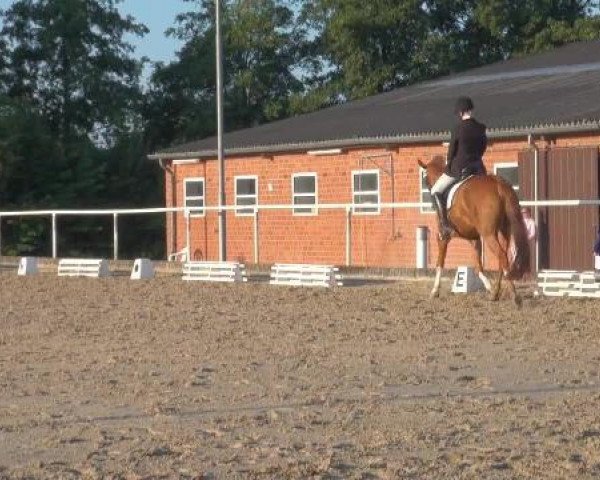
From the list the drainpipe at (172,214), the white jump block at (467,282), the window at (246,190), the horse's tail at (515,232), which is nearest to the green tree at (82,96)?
the drainpipe at (172,214)

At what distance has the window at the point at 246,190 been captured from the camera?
3912 cm

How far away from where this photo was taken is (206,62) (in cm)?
6512

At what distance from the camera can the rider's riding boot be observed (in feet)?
63.4

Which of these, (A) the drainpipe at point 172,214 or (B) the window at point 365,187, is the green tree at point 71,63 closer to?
(A) the drainpipe at point 172,214

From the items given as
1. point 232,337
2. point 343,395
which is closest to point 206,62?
point 232,337

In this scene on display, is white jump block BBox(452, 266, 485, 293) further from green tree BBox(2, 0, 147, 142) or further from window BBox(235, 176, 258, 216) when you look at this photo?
green tree BBox(2, 0, 147, 142)

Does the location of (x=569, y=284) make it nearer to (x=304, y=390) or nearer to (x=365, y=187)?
(x=304, y=390)

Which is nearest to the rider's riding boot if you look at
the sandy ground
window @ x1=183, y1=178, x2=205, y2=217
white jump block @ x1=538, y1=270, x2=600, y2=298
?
the sandy ground

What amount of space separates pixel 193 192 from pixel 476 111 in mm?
9708

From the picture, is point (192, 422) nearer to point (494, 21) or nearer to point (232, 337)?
point (232, 337)

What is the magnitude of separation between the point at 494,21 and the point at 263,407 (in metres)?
45.7

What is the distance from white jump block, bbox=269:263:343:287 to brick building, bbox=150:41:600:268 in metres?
4.08

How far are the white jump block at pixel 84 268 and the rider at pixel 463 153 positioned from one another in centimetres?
937

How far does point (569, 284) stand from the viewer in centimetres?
1941
